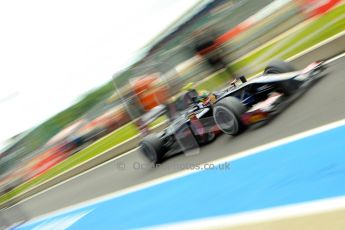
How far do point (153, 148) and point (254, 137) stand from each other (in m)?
2.32

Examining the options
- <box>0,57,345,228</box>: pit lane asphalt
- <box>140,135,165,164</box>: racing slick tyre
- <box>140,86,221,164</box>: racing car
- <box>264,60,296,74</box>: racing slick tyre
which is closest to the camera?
<box>0,57,345,228</box>: pit lane asphalt

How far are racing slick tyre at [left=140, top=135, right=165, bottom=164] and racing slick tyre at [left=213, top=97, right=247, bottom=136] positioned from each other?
5.31 ft

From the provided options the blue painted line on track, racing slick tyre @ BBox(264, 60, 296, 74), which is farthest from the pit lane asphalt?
racing slick tyre @ BBox(264, 60, 296, 74)

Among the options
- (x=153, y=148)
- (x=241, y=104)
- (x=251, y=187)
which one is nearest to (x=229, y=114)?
(x=241, y=104)

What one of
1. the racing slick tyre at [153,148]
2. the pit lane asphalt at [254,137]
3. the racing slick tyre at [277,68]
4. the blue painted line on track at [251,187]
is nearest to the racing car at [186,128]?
the racing slick tyre at [153,148]

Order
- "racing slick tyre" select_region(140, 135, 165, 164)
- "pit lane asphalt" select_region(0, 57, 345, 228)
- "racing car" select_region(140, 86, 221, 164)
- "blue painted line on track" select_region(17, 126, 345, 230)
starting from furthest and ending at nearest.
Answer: "racing slick tyre" select_region(140, 135, 165, 164), "racing car" select_region(140, 86, 221, 164), "pit lane asphalt" select_region(0, 57, 345, 228), "blue painted line on track" select_region(17, 126, 345, 230)

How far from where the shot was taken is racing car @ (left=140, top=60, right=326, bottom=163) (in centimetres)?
621

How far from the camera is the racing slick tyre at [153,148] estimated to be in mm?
7914

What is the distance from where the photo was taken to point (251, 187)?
187 inches

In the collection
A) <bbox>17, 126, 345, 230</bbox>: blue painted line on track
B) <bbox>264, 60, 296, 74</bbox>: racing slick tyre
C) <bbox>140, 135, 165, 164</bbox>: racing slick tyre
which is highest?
<bbox>264, 60, 296, 74</bbox>: racing slick tyre

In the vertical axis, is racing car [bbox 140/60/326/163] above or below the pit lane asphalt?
above

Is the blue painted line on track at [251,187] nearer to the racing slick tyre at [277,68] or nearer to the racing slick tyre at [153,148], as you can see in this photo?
the racing slick tyre at [153,148]

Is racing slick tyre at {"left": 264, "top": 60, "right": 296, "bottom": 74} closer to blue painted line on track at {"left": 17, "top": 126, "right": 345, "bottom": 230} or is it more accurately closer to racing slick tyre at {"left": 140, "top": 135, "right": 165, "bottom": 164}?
blue painted line on track at {"left": 17, "top": 126, "right": 345, "bottom": 230}

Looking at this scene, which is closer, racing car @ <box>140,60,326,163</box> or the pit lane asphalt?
the pit lane asphalt
